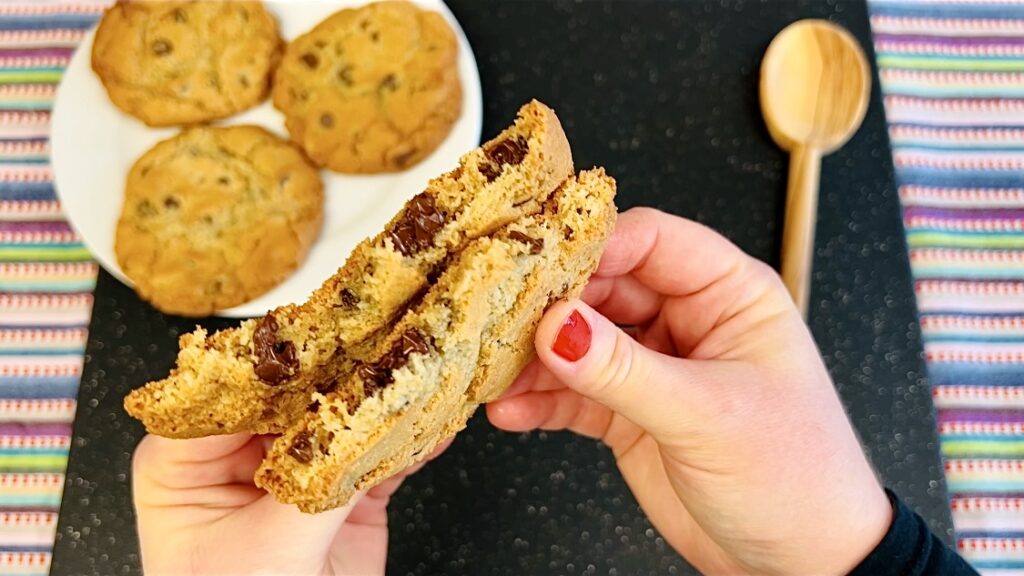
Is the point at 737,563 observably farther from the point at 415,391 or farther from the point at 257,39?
the point at 257,39

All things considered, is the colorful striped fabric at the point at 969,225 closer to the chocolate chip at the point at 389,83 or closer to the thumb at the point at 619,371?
the thumb at the point at 619,371

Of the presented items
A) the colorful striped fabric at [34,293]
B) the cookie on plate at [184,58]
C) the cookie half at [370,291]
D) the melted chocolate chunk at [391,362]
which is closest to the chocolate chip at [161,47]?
the cookie on plate at [184,58]

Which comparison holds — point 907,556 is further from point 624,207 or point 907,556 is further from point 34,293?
point 34,293

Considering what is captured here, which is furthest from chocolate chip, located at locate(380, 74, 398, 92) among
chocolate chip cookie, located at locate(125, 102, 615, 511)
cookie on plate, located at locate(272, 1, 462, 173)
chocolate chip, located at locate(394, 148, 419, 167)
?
chocolate chip cookie, located at locate(125, 102, 615, 511)

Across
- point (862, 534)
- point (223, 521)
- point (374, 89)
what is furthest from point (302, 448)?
point (374, 89)

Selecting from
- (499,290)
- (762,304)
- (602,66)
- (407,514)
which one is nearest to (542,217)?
(499,290)

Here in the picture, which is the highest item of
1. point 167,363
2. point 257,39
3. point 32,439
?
point 257,39
